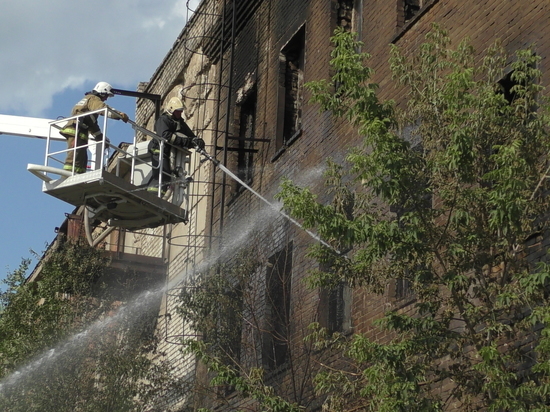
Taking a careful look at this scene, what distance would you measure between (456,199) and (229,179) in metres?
11.0

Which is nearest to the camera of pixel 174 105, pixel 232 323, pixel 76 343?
pixel 232 323

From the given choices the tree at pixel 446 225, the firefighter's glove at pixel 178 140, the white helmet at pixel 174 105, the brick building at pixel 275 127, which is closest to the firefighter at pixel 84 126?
the firefighter's glove at pixel 178 140

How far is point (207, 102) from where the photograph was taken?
2283cm

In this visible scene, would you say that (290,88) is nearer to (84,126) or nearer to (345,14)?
(345,14)

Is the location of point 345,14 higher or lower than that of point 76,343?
higher

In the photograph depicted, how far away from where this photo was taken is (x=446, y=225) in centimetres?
973

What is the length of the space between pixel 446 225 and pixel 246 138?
10047 mm

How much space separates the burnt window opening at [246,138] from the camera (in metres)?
19.8

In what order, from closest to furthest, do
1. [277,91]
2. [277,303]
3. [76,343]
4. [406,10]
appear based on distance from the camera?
1. [406,10]
2. [277,303]
3. [76,343]
4. [277,91]

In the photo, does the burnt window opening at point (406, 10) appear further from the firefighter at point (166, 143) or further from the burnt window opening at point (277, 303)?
the burnt window opening at point (277, 303)

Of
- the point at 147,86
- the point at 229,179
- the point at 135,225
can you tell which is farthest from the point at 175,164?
the point at 147,86

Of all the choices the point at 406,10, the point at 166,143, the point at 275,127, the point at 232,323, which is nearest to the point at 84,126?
the point at 166,143

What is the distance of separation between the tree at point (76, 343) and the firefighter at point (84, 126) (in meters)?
3.16

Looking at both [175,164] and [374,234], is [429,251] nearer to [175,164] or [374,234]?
[374,234]
